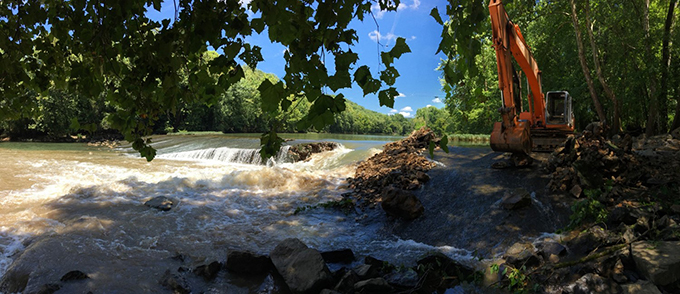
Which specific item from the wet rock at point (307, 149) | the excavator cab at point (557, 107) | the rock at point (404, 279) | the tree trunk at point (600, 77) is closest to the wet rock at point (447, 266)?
the rock at point (404, 279)

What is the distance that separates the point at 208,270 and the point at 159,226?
2759 mm

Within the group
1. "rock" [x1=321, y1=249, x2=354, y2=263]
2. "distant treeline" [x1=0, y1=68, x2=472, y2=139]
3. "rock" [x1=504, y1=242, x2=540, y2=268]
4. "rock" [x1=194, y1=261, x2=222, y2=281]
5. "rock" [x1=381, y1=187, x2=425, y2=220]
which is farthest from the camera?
"distant treeline" [x1=0, y1=68, x2=472, y2=139]

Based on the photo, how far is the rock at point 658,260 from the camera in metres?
3.28

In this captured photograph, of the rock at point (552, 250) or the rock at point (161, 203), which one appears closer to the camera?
the rock at point (552, 250)

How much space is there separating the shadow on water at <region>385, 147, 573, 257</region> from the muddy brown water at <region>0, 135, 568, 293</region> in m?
0.02

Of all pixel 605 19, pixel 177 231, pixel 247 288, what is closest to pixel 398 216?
pixel 247 288

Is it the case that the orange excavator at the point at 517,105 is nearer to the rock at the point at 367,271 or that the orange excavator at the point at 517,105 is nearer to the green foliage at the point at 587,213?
the green foliage at the point at 587,213

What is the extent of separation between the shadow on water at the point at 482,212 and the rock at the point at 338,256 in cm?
157

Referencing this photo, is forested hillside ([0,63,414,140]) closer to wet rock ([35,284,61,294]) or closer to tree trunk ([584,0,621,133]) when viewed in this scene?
wet rock ([35,284,61,294])

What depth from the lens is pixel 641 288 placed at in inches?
130

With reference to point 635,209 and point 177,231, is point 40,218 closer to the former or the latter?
point 177,231

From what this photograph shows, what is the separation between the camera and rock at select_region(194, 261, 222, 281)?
4.56 m

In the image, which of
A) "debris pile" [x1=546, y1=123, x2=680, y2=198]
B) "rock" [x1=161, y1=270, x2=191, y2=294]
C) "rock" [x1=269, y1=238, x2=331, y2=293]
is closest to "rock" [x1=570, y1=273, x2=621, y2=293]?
"rock" [x1=269, y1=238, x2=331, y2=293]

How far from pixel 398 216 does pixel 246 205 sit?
4.08 meters
